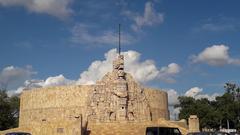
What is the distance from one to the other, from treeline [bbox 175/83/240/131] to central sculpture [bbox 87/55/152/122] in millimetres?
22068

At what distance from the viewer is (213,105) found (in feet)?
273

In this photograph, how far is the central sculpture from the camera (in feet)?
166

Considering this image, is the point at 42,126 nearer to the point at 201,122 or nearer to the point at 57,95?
the point at 57,95

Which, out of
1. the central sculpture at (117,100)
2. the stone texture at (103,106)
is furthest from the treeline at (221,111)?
the central sculpture at (117,100)

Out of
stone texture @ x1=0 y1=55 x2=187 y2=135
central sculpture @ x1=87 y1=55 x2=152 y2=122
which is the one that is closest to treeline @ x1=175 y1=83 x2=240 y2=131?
stone texture @ x1=0 y1=55 x2=187 y2=135

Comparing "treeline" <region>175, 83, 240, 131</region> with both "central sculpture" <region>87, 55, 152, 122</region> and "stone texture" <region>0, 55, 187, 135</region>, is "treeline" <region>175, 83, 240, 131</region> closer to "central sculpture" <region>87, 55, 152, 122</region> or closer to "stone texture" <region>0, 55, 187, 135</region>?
"stone texture" <region>0, 55, 187, 135</region>

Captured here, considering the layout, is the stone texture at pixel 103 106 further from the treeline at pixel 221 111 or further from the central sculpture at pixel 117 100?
the treeline at pixel 221 111

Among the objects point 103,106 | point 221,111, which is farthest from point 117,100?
point 221,111

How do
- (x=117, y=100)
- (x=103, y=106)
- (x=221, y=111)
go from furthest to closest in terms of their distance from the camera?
(x=221, y=111) < (x=103, y=106) < (x=117, y=100)

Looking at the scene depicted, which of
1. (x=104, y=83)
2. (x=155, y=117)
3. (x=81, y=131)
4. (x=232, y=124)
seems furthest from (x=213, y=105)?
(x=81, y=131)

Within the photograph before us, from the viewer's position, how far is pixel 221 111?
235ft

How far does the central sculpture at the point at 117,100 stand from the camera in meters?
50.5

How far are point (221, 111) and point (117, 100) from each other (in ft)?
93.1

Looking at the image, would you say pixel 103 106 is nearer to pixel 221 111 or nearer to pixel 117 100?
pixel 117 100
